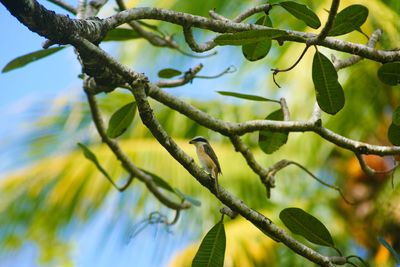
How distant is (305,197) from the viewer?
6.02 m

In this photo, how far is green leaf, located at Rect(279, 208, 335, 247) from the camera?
5.66 feet

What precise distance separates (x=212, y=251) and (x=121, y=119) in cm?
58

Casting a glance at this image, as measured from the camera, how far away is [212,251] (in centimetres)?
168

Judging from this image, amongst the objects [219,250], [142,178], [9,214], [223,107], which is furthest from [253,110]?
[219,250]

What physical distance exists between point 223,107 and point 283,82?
0.85 meters

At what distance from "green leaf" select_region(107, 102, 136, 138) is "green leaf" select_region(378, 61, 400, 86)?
74 centimetres

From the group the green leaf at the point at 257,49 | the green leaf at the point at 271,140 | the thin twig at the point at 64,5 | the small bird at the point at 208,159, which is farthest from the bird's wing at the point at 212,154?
the thin twig at the point at 64,5

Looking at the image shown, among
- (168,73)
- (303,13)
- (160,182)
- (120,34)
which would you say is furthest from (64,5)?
(303,13)

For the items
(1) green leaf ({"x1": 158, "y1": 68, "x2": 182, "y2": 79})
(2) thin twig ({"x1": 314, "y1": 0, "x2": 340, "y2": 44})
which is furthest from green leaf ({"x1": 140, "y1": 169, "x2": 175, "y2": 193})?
(2) thin twig ({"x1": 314, "y1": 0, "x2": 340, "y2": 44})

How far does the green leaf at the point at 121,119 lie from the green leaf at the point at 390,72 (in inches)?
29.0

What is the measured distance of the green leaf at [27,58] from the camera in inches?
82.1

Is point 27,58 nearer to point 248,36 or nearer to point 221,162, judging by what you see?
point 248,36

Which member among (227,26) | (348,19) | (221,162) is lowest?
(221,162)

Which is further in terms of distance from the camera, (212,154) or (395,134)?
(212,154)
